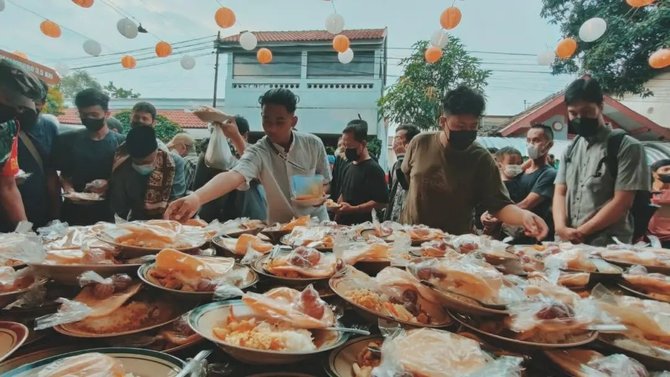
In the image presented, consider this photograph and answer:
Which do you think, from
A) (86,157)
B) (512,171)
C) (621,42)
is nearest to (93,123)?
(86,157)

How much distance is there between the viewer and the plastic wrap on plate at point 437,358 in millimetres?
829

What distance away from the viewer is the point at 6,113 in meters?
2.19

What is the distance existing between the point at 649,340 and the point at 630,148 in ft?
8.17

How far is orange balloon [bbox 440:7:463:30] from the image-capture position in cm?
642

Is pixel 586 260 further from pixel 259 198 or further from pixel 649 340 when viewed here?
pixel 259 198

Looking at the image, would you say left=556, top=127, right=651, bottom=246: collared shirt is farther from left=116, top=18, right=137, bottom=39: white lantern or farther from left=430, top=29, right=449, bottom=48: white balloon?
left=116, top=18, right=137, bottom=39: white lantern

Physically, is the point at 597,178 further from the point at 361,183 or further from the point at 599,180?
the point at 361,183

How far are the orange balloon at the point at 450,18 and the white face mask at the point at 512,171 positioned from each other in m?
3.29

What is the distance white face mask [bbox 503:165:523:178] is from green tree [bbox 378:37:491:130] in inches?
251

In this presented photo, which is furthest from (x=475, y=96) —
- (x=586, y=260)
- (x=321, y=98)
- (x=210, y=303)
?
(x=321, y=98)

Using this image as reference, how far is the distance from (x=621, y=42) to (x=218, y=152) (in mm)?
10581

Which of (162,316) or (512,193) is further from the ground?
(512,193)

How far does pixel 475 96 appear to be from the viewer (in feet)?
9.24

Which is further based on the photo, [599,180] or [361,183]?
[361,183]
